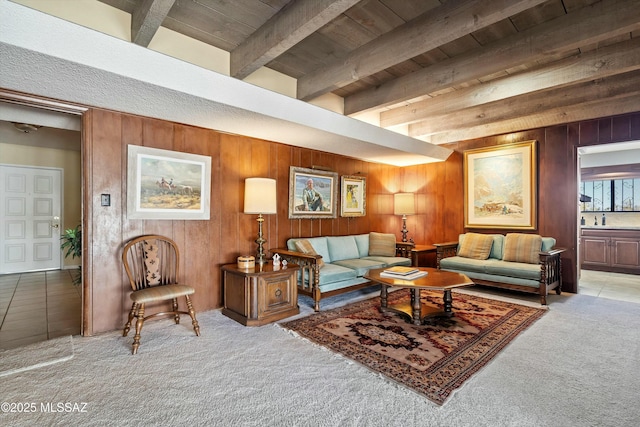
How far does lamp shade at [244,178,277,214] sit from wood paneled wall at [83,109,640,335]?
422 millimetres

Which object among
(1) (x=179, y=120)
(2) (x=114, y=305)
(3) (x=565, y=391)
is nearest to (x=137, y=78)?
(1) (x=179, y=120)

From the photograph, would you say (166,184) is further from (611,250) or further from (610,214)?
(610,214)

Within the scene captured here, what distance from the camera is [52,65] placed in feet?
7.02

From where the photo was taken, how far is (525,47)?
266cm

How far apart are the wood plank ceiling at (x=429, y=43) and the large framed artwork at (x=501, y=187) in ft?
3.46

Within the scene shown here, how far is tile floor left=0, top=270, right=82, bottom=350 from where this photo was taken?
2.95 metres

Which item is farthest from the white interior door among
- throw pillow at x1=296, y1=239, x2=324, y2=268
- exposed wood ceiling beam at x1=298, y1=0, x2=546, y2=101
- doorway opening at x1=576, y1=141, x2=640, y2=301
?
doorway opening at x1=576, y1=141, x2=640, y2=301

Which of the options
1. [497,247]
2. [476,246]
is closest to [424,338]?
[476,246]

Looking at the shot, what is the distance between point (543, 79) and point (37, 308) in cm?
620

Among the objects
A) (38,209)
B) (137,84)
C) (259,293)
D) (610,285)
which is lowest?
(610,285)

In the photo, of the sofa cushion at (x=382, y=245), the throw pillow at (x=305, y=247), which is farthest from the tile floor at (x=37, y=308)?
the sofa cushion at (x=382, y=245)

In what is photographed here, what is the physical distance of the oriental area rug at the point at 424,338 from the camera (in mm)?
2225

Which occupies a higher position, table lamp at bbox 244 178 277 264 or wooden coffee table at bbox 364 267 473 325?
table lamp at bbox 244 178 277 264

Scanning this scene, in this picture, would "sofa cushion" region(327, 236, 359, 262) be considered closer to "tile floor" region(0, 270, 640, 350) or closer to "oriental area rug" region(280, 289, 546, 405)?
"oriental area rug" region(280, 289, 546, 405)
